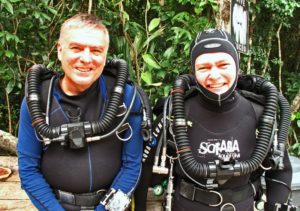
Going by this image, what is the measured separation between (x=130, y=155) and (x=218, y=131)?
0.49m

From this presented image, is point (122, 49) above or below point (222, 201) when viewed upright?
above

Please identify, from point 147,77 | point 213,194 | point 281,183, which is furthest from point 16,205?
point 281,183

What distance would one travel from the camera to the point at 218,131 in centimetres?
182

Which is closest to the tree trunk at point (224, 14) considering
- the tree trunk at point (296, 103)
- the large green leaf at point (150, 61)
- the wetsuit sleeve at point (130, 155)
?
the large green leaf at point (150, 61)

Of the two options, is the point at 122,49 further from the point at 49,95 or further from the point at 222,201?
the point at 222,201

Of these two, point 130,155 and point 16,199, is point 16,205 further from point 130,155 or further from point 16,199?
point 130,155

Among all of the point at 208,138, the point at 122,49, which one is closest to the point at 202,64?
the point at 208,138

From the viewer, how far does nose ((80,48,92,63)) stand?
1637mm

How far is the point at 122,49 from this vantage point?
2887 mm

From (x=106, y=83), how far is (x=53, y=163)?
51cm

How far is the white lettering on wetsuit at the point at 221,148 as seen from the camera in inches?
70.7

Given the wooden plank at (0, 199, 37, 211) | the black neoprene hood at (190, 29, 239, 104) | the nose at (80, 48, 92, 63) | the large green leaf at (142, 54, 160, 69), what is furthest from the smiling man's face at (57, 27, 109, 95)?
the wooden plank at (0, 199, 37, 211)

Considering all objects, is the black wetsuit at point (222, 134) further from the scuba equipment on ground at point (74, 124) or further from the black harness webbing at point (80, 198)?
the black harness webbing at point (80, 198)

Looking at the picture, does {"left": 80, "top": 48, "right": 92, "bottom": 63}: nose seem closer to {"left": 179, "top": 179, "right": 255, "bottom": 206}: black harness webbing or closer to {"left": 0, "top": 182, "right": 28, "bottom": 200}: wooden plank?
{"left": 179, "top": 179, "right": 255, "bottom": 206}: black harness webbing
